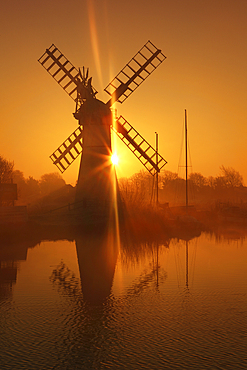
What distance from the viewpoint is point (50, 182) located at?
314ft

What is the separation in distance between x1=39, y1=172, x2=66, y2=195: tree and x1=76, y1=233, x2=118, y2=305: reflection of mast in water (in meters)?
59.3

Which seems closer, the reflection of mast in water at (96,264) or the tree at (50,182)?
the reflection of mast in water at (96,264)

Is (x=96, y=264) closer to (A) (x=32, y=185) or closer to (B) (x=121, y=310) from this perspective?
(B) (x=121, y=310)

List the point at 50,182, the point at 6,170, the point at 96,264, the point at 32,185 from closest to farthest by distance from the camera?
1. the point at 96,264
2. the point at 6,170
3. the point at 32,185
4. the point at 50,182

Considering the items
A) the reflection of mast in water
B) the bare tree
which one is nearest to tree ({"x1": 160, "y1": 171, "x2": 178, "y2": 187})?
the bare tree

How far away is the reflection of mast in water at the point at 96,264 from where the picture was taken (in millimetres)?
15008

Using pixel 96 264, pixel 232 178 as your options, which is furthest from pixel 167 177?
pixel 96 264

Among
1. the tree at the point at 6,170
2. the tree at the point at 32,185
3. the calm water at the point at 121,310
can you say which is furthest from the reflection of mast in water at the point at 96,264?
the tree at the point at 32,185

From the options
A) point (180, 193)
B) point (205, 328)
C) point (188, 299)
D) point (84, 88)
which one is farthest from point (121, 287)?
point (180, 193)

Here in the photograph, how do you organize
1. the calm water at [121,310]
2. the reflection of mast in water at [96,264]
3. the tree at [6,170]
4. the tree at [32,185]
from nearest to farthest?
the calm water at [121,310] → the reflection of mast in water at [96,264] → the tree at [6,170] → the tree at [32,185]

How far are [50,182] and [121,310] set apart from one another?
84317 millimetres

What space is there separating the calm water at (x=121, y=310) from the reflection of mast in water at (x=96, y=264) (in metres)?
0.04

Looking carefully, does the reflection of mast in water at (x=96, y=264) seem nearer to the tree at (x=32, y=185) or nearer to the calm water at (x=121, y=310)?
the calm water at (x=121, y=310)

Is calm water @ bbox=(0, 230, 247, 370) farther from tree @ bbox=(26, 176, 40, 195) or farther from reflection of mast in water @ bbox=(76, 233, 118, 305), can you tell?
tree @ bbox=(26, 176, 40, 195)
